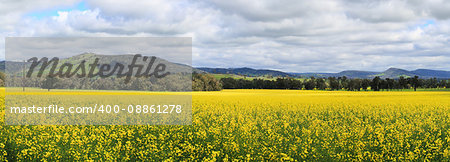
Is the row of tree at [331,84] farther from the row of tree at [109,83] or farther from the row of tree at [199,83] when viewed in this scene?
the row of tree at [109,83]

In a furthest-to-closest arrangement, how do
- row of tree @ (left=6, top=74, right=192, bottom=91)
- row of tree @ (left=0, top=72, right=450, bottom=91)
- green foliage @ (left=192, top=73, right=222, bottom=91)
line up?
green foliage @ (left=192, top=73, right=222, bottom=91)
row of tree @ (left=0, top=72, right=450, bottom=91)
row of tree @ (left=6, top=74, right=192, bottom=91)

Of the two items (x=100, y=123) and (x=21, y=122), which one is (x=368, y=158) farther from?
(x=21, y=122)

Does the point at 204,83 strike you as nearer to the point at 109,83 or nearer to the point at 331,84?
the point at 109,83

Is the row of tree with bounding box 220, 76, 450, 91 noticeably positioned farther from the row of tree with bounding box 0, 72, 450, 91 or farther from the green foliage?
the green foliage

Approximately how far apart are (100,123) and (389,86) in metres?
113

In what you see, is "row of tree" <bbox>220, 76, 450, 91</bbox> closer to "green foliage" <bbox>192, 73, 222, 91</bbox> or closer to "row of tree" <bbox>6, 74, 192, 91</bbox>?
"green foliage" <bbox>192, 73, 222, 91</bbox>

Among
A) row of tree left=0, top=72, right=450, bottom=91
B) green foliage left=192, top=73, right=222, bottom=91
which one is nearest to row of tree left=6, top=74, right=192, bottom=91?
row of tree left=0, top=72, right=450, bottom=91

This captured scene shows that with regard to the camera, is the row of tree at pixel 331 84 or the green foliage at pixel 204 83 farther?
the row of tree at pixel 331 84

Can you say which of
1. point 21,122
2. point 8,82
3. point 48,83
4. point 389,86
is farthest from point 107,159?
point 389,86

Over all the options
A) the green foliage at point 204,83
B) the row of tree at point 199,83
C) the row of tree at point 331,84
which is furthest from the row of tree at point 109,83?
the row of tree at point 331,84

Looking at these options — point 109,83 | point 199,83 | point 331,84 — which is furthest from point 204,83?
point 331,84

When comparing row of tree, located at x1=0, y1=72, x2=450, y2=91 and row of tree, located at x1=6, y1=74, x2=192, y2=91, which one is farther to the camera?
row of tree, located at x1=0, y1=72, x2=450, y2=91

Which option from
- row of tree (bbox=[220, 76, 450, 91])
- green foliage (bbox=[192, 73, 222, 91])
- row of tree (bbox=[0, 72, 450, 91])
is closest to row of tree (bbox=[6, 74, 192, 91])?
row of tree (bbox=[0, 72, 450, 91])

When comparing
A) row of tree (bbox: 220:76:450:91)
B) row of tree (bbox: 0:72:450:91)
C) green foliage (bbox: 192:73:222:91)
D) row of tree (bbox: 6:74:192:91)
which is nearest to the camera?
row of tree (bbox: 6:74:192:91)
